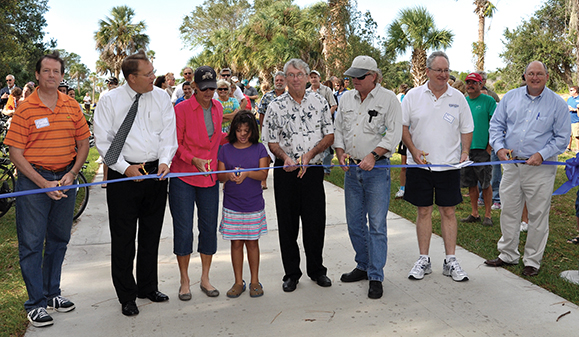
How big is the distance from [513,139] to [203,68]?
10.1 ft

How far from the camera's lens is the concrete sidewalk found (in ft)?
12.0

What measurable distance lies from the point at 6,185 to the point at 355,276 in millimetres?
4865

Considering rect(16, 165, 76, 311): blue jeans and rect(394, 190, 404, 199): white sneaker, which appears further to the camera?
rect(394, 190, 404, 199): white sneaker

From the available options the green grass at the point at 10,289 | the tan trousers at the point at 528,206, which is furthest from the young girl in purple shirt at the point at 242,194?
the tan trousers at the point at 528,206

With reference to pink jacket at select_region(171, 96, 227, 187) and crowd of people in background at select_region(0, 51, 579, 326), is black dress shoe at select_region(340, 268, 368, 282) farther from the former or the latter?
pink jacket at select_region(171, 96, 227, 187)

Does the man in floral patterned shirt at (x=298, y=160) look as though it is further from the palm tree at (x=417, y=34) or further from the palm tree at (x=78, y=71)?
the palm tree at (x=78, y=71)

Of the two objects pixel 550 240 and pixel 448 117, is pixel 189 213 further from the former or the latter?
pixel 550 240

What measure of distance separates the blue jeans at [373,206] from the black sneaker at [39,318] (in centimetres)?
261

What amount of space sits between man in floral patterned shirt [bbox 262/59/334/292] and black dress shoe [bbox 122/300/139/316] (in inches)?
50.5

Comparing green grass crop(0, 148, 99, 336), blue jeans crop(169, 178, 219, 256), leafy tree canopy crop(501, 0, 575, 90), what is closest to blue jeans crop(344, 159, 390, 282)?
blue jeans crop(169, 178, 219, 256)

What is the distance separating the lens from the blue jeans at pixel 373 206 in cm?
446

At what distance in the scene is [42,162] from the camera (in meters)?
3.77

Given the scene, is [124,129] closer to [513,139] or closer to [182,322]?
[182,322]

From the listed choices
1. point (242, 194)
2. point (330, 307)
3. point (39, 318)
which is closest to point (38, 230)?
point (39, 318)
